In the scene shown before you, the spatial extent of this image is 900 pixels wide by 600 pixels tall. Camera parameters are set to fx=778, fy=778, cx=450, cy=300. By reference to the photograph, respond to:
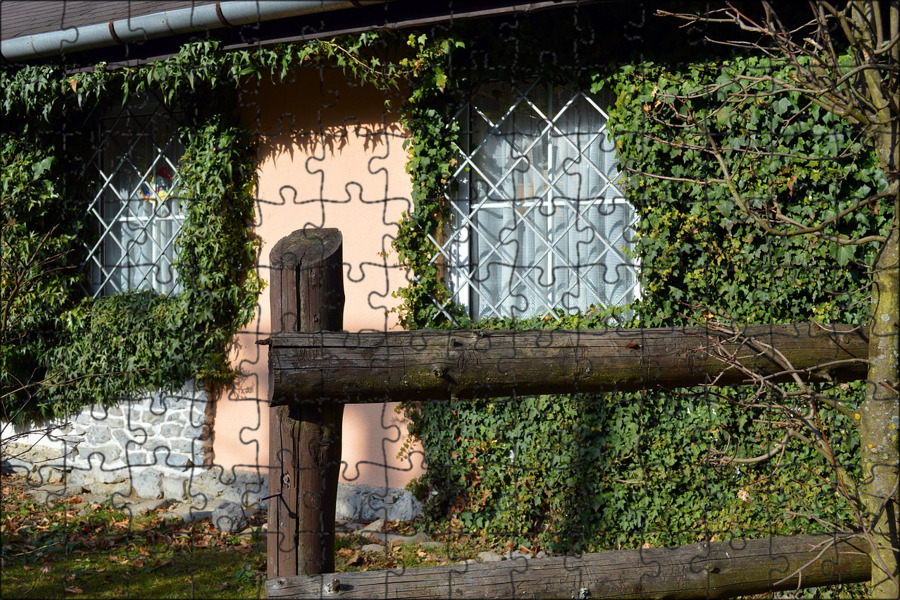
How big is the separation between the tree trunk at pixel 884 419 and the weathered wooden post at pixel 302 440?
201cm

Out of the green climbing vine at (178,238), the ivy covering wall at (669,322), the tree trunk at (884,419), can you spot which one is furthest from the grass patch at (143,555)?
the tree trunk at (884,419)

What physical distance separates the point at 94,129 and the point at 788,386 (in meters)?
5.99

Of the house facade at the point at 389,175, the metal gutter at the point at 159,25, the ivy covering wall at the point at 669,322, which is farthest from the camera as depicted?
the house facade at the point at 389,175

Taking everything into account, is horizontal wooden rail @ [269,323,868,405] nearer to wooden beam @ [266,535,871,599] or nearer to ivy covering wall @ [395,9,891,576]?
wooden beam @ [266,535,871,599]

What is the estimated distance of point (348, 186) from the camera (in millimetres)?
5711

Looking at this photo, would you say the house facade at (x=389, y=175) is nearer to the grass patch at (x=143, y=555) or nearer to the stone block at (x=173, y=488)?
the stone block at (x=173, y=488)

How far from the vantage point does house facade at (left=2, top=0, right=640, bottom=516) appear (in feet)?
17.4

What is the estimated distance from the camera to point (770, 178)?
4.71 meters

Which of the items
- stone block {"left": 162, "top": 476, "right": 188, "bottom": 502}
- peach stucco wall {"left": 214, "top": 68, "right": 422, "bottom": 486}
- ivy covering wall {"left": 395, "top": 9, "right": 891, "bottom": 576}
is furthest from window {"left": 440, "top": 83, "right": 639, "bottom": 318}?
stone block {"left": 162, "top": 476, "right": 188, "bottom": 502}

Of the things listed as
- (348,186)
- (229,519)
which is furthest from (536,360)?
(229,519)

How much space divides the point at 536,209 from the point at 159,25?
2.93 meters

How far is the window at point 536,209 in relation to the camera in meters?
5.34

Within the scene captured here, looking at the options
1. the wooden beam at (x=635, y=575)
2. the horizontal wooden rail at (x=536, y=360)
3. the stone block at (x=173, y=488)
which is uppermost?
the horizontal wooden rail at (x=536, y=360)

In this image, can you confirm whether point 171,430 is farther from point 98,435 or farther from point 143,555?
point 143,555
